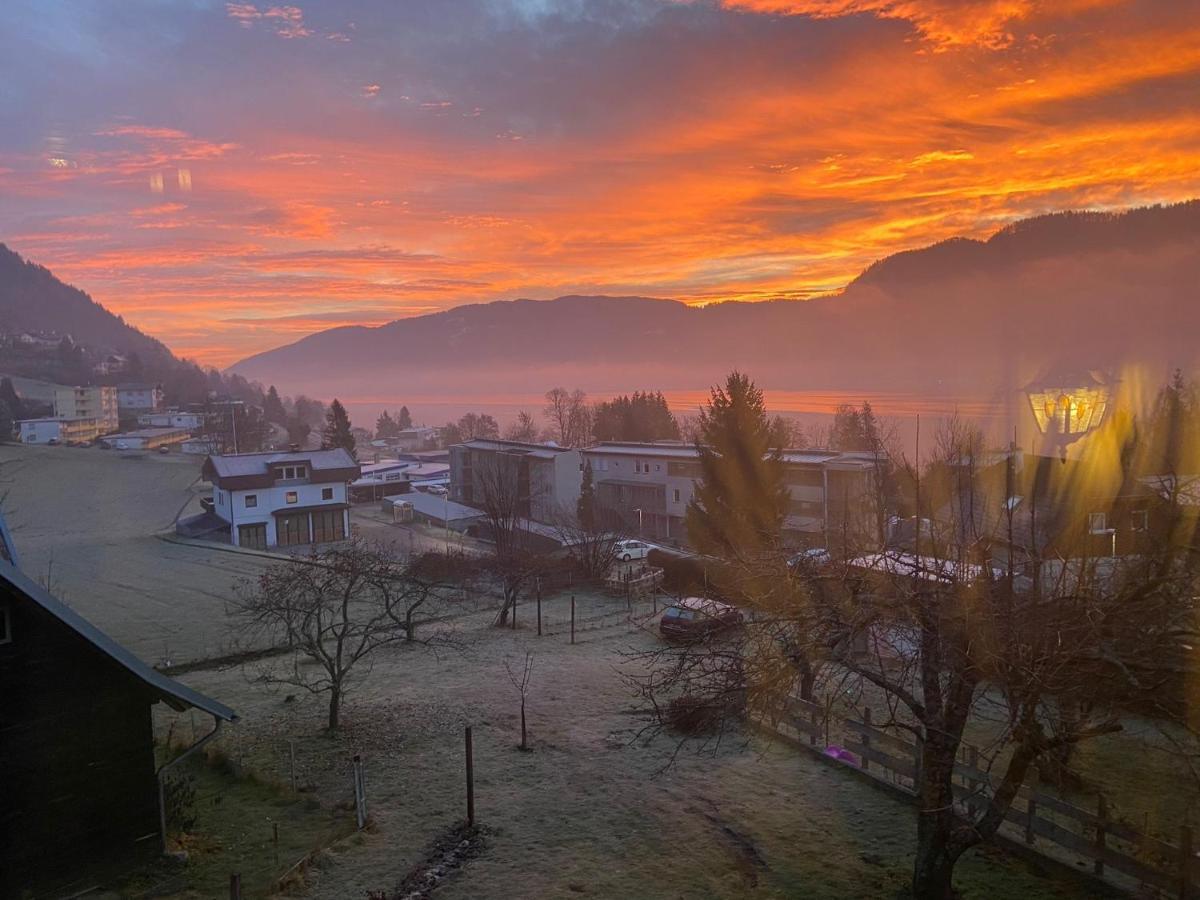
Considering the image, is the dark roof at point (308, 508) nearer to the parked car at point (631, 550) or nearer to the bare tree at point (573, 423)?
the parked car at point (631, 550)

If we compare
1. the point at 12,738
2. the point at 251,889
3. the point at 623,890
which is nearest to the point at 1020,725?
the point at 623,890

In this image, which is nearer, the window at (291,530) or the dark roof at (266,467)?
the dark roof at (266,467)

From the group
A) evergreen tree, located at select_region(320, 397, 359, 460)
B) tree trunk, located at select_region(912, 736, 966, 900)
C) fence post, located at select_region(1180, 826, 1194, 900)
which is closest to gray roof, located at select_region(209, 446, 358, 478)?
evergreen tree, located at select_region(320, 397, 359, 460)

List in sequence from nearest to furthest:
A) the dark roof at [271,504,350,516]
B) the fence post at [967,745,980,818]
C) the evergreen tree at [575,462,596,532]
→ the fence post at [967,745,980,818]
the evergreen tree at [575,462,596,532]
the dark roof at [271,504,350,516]

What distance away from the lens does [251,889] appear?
9.56 meters

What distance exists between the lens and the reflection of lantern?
127 feet

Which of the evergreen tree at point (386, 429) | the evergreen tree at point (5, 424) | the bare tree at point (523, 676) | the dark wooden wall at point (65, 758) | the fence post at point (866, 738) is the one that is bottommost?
the bare tree at point (523, 676)

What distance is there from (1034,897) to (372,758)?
11.1 metres

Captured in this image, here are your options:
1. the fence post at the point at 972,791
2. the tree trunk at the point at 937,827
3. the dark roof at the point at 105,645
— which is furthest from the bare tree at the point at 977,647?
the dark roof at the point at 105,645

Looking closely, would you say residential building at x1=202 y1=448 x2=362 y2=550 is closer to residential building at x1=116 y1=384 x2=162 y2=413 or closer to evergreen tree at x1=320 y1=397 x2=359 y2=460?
evergreen tree at x1=320 y1=397 x2=359 y2=460

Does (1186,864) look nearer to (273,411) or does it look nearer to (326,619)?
(326,619)

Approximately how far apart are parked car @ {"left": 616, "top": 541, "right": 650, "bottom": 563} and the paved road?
16297 millimetres

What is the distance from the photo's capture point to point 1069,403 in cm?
4162

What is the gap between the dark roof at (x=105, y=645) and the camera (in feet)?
27.8
